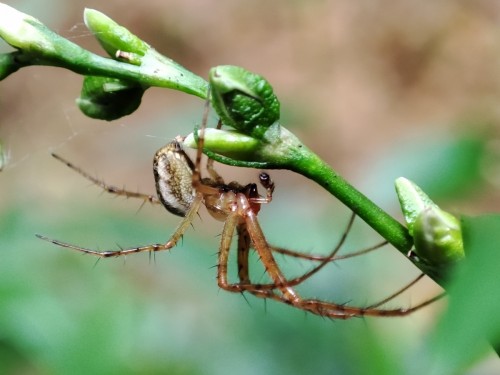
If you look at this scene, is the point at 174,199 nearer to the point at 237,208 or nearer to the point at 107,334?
the point at 237,208

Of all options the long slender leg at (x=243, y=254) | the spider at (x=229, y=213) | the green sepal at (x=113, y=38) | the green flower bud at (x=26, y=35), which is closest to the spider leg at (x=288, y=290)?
the spider at (x=229, y=213)

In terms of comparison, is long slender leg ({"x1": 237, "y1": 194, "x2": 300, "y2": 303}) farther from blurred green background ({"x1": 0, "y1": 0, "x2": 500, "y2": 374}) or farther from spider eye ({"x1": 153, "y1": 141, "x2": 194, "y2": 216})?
blurred green background ({"x1": 0, "y1": 0, "x2": 500, "y2": 374})

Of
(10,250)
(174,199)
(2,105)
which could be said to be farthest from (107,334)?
(2,105)

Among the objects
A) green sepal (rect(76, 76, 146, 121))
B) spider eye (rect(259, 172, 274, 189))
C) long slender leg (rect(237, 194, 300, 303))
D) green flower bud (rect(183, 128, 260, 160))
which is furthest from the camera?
long slender leg (rect(237, 194, 300, 303))

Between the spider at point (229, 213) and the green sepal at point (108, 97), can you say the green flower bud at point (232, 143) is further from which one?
the spider at point (229, 213)

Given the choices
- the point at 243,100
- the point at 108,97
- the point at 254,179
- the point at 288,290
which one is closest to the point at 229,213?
the point at 288,290

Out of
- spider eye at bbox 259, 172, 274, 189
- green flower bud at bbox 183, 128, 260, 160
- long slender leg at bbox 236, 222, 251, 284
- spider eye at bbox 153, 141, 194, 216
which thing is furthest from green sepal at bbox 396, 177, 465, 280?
long slender leg at bbox 236, 222, 251, 284
